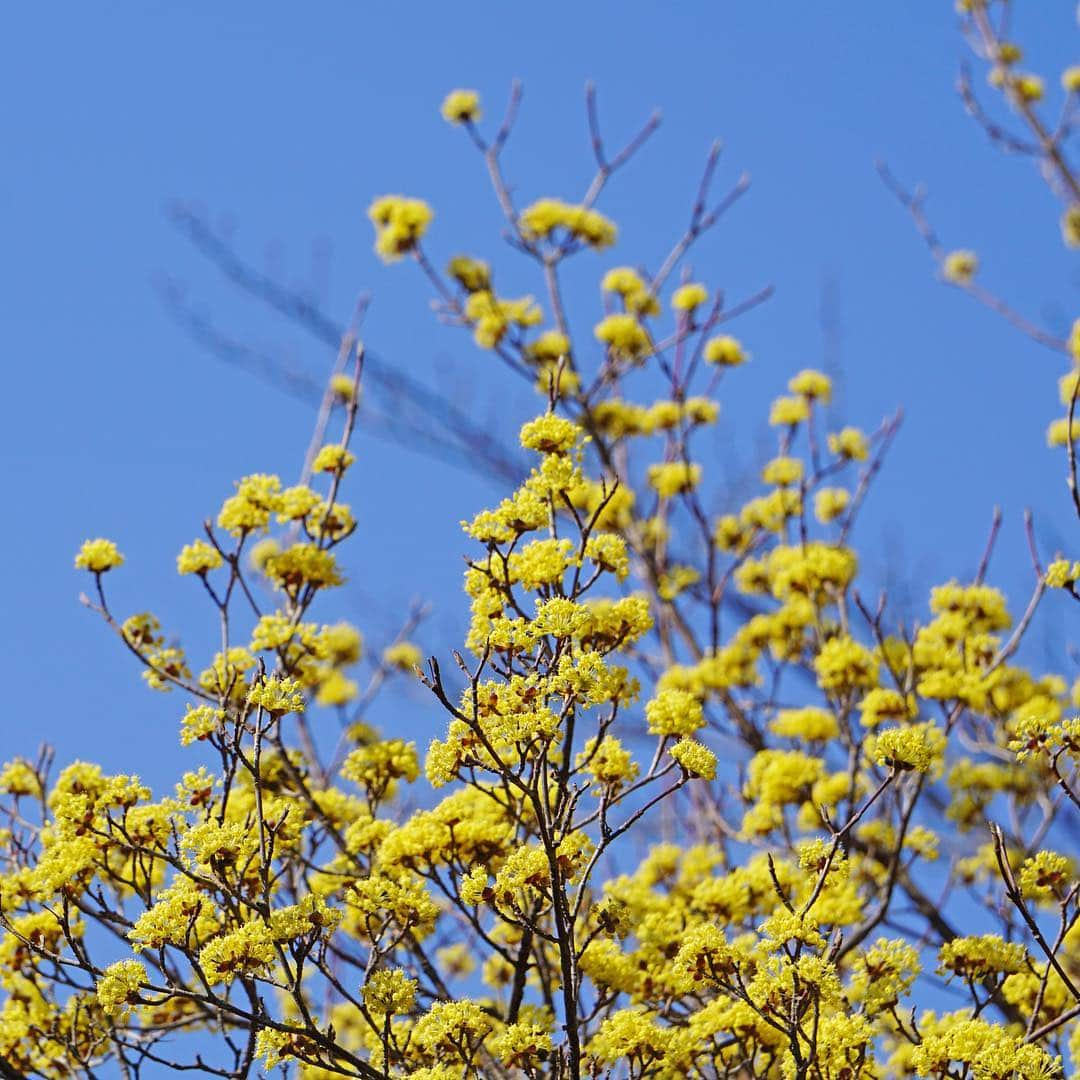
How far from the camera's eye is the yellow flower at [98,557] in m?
5.40

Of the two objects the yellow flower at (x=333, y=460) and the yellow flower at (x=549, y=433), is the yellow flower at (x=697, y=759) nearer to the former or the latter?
the yellow flower at (x=549, y=433)

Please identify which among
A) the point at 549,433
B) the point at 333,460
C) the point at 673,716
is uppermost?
the point at 333,460

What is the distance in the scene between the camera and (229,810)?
525cm

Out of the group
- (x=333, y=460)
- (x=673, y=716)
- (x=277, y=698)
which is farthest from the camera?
(x=333, y=460)

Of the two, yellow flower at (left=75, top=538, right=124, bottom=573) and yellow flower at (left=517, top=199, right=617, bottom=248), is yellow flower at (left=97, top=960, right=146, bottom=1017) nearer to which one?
yellow flower at (left=75, top=538, right=124, bottom=573)

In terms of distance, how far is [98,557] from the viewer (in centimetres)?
542

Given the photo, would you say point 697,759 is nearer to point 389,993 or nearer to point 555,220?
point 389,993

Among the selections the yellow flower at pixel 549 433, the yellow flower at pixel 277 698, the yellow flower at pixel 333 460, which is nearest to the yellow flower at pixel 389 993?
the yellow flower at pixel 277 698

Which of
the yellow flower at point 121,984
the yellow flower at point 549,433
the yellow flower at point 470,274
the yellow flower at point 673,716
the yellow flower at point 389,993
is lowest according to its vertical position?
the yellow flower at point 389,993

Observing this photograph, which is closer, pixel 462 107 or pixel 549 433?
pixel 549 433

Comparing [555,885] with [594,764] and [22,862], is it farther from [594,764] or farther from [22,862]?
[22,862]

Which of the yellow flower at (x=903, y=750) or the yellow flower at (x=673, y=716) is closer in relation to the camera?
the yellow flower at (x=903, y=750)

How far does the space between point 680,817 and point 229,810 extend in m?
3.85

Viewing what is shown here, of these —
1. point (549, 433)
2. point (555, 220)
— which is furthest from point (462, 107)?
point (549, 433)
